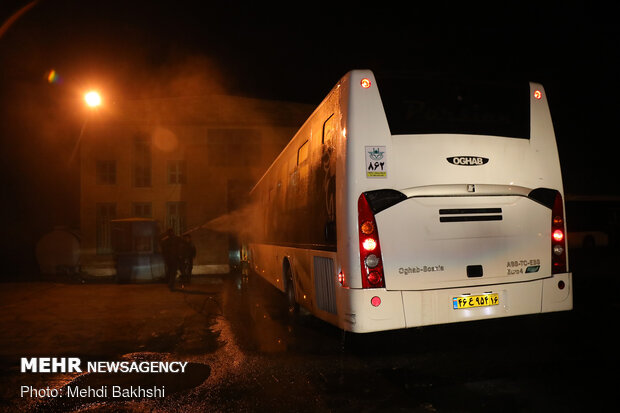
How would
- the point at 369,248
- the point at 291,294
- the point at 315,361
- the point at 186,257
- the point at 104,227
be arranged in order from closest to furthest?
the point at 369,248 < the point at 315,361 < the point at 291,294 < the point at 186,257 < the point at 104,227

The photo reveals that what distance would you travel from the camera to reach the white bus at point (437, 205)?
15.5ft

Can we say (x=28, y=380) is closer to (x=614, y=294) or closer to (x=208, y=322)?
(x=208, y=322)

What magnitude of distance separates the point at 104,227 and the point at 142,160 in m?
4.10

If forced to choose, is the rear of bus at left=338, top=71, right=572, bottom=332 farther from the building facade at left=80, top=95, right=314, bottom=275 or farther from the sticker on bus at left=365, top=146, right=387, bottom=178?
the building facade at left=80, top=95, right=314, bottom=275

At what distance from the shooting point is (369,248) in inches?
185

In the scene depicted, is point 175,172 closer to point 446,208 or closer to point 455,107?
point 455,107

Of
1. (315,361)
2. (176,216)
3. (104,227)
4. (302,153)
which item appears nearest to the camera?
(315,361)

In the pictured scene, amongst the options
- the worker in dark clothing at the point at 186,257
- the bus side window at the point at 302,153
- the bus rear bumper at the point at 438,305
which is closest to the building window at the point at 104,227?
the worker in dark clothing at the point at 186,257

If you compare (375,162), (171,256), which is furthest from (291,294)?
(171,256)

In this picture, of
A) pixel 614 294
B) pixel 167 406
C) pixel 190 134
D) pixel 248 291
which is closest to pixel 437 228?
pixel 167 406

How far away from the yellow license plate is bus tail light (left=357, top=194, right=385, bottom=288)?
0.89 m

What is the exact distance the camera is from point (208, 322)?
27.0 ft

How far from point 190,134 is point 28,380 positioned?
65.6 ft

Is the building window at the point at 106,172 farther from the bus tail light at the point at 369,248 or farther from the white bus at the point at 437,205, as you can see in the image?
the bus tail light at the point at 369,248
